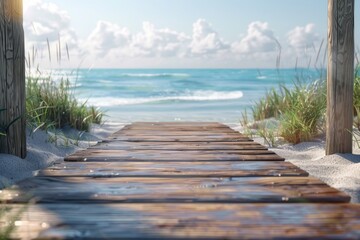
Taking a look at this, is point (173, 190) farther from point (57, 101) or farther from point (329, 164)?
point (57, 101)

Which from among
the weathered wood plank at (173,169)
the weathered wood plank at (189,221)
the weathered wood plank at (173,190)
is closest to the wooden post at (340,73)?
the weathered wood plank at (173,169)

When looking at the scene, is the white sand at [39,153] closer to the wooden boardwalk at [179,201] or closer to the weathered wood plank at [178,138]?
the weathered wood plank at [178,138]

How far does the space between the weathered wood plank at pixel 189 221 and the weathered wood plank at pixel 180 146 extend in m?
1.53

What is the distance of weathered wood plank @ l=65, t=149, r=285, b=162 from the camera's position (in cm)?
264

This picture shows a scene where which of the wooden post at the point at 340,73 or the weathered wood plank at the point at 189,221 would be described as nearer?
the weathered wood plank at the point at 189,221

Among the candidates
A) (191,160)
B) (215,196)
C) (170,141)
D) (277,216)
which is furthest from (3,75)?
(277,216)

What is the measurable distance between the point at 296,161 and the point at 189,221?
267 centimetres

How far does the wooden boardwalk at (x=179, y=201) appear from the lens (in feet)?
4.45

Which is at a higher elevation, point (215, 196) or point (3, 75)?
point (3, 75)

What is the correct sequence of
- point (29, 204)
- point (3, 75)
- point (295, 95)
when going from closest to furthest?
point (29, 204) → point (3, 75) → point (295, 95)

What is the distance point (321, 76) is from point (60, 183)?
4172 millimetres

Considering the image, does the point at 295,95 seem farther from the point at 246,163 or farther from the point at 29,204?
the point at 29,204

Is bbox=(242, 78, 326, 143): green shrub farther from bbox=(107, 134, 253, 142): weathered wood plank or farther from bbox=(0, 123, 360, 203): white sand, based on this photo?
bbox=(107, 134, 253, 142): weathered wood plank

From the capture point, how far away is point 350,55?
370 cm
